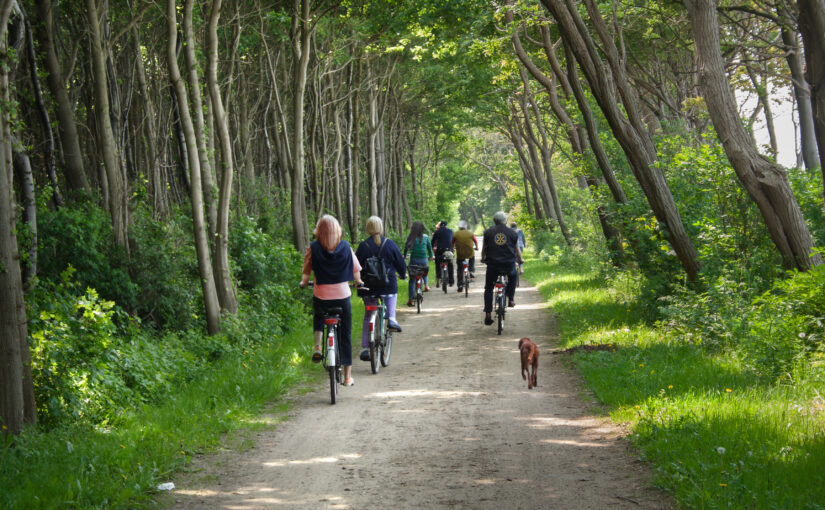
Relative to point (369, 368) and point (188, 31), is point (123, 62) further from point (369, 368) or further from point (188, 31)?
point (369, 368)

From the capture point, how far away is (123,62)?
18859mm

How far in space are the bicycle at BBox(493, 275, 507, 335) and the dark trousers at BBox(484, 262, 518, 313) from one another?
0.20 m

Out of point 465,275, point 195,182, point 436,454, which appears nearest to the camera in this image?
point 436,454

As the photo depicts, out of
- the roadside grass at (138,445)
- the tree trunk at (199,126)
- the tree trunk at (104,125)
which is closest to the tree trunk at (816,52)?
the roadside grass at (138,445)

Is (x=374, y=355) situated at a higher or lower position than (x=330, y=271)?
lower

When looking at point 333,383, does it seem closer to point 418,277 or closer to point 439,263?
point 418,277

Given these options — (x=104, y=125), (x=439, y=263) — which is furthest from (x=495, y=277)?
(x=439, y=263)

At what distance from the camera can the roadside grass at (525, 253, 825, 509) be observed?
4.82m

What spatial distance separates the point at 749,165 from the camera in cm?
931

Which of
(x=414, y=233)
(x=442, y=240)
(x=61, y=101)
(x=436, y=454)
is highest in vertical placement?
(x=61, y=101)

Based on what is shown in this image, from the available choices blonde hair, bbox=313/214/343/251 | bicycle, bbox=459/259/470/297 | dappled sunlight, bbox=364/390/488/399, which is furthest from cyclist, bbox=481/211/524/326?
bicycle, bbox=459/259/470/297

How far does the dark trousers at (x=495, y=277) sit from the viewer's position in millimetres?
13695

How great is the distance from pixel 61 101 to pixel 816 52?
11858 mm

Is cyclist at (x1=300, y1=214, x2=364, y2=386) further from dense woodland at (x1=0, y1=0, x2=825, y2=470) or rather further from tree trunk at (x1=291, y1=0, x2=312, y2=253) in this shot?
tree trunk at (x1=291, y1=0, x2=312, y2=253)
